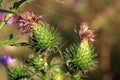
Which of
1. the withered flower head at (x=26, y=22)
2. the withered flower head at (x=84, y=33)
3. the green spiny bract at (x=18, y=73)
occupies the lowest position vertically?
the green spiny bract at (x=18, y=73)

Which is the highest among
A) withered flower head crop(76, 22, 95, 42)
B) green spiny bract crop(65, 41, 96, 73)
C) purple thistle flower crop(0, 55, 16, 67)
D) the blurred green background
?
withered flower head crop(76, 22, 95, 42)

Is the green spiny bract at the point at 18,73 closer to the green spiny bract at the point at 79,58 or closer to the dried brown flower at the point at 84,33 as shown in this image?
the green spiny bract at the point at 79,58

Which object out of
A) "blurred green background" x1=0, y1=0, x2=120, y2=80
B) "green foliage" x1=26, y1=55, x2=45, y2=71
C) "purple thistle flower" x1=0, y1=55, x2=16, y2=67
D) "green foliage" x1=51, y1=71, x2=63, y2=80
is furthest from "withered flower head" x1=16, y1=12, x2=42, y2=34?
"blurred green background" x1=0, y1=0, x2=120, y2=80

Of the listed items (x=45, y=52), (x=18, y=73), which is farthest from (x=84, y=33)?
(x=18, y=73)

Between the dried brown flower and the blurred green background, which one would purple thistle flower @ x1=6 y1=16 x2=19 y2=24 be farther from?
the blurred green background

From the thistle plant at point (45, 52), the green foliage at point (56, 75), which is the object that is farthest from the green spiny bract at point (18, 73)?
the green foliage at point (56, 75)

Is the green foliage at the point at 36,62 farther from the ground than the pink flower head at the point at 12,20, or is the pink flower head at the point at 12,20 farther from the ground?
the pink flower head at the point at 12,20
